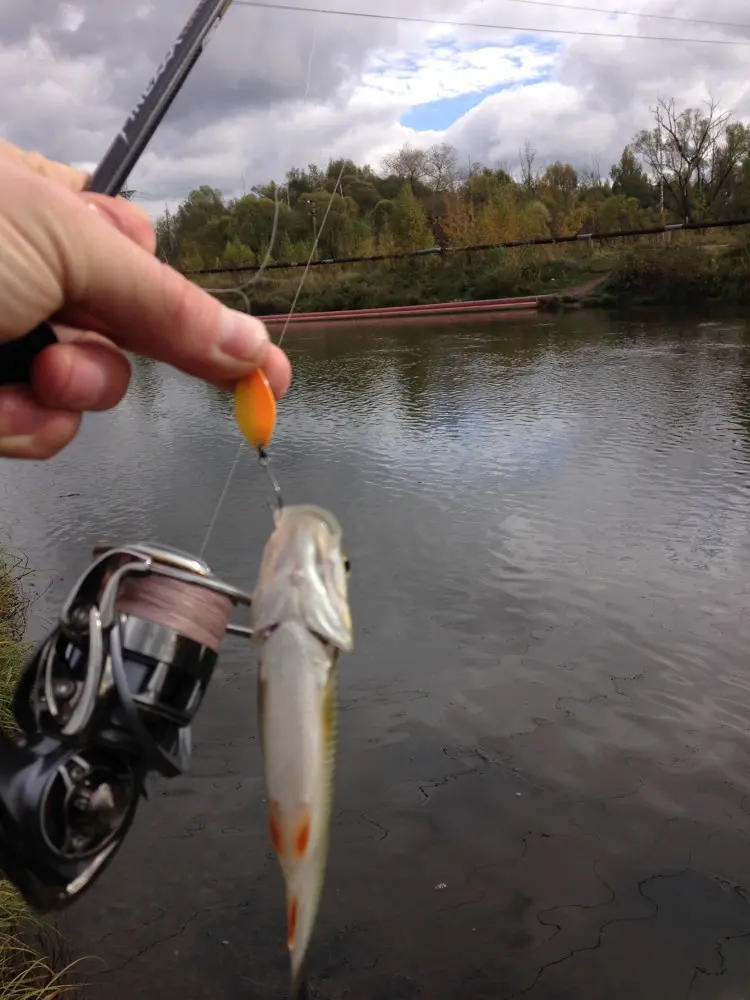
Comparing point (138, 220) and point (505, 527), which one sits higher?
point (138, 220)

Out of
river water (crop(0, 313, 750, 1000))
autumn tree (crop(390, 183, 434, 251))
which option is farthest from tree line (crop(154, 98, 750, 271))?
river water (crop(0, 313, 750, 1000))

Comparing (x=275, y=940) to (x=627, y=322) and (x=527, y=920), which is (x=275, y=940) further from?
(x=627, y=322)

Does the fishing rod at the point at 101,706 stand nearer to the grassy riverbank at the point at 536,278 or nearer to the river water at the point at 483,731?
the river water at the point at 483,731

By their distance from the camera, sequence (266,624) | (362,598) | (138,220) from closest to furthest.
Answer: (266,624), (138,220), (362,598)

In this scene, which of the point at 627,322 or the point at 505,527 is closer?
the point at 505,527

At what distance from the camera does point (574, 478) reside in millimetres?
8008

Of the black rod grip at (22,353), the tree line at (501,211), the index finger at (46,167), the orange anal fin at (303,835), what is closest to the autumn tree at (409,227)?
the tree line at (501,211)

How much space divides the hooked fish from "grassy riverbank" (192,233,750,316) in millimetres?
22107

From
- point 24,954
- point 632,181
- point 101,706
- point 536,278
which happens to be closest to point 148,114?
point 101,706

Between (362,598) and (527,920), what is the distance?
296 cm

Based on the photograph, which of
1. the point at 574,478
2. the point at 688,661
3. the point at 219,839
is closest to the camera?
the point at 219,839

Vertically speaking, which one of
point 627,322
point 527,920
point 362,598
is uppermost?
point 627,322

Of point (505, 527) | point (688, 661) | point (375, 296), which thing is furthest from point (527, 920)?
point (375, 296)

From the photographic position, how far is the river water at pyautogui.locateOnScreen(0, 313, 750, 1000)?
3.07 meters
